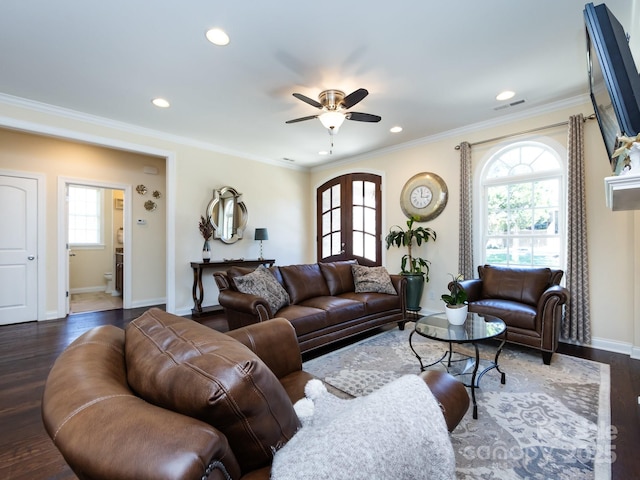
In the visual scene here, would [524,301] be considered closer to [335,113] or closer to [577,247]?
[577,247]

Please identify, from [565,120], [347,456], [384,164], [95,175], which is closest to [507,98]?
[565,120]

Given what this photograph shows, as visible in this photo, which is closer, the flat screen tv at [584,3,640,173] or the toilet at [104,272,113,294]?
the flat screen tv at [584,3,640,173]

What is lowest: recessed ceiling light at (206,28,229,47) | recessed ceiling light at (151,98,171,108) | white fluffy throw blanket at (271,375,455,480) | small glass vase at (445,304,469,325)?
small glass vase at (445,304,469,325)

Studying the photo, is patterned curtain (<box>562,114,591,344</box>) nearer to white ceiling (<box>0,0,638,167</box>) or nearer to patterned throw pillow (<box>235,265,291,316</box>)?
white ceiling (<box>0,0,638,167</box>)

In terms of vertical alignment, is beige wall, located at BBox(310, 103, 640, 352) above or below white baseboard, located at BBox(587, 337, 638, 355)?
above

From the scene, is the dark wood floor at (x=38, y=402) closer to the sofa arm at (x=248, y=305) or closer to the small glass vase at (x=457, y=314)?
the small glass vase at (x=457, y=314)

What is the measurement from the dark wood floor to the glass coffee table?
0.72 m

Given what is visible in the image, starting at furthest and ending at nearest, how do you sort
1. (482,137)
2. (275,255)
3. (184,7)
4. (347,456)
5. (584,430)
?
(275,255)
(482,137)
(184,7)
(584,430)
(347,456)

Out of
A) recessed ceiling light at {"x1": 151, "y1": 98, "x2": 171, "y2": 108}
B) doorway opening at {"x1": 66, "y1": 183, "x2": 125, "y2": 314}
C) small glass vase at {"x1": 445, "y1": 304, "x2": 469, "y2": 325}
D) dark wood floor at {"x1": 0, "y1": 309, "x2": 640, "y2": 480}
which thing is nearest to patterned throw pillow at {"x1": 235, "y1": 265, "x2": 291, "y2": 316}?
dark wood floor at {"x1": 0, "y1": 309, "x2": 640, "y2": 480}

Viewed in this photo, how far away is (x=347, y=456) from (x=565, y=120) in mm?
4329

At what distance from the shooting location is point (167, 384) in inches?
28.6

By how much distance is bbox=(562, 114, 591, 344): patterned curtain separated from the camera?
3234 mm

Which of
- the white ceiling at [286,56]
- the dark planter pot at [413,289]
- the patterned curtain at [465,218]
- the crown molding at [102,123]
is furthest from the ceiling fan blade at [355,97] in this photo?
the crown molding at [102,123]

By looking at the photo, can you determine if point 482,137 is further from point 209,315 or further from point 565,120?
point 209,315
